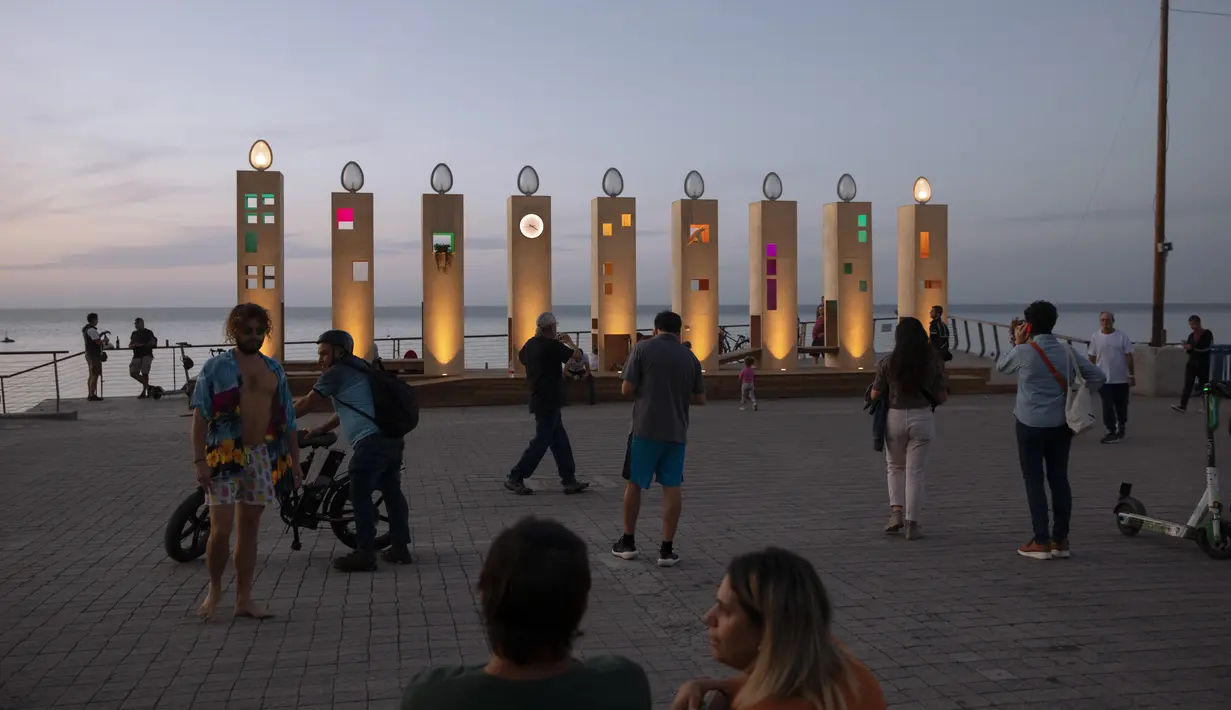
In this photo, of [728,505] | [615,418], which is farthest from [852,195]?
[728,505]

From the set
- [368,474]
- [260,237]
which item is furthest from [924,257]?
[368,474]

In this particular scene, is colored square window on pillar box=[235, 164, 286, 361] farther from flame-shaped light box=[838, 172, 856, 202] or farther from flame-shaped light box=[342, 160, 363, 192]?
flame-shaped light box=[838, 172, 856, 202]

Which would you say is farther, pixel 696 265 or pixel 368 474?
pixel 696 265

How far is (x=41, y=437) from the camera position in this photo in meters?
14.7

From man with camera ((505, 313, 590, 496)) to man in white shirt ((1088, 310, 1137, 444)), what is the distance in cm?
697

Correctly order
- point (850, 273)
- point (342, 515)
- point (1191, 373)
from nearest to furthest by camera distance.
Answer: point (342, 515), point (1191, 373), point (850, 273)

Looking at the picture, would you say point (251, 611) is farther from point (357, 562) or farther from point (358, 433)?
point (358, 433)

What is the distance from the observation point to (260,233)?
20234 millimetres

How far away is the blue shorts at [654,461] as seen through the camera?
6949 mm

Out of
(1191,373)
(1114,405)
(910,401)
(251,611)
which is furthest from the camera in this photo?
(1191,373)

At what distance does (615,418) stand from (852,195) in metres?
8.73

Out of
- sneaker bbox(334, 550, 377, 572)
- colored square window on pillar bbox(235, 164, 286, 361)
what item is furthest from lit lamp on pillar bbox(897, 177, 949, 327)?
sneaker bbox(334, 550, 377, 572)

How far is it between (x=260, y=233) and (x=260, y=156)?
147 centimetres

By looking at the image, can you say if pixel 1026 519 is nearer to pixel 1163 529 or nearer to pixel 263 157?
pixel 1163 529
